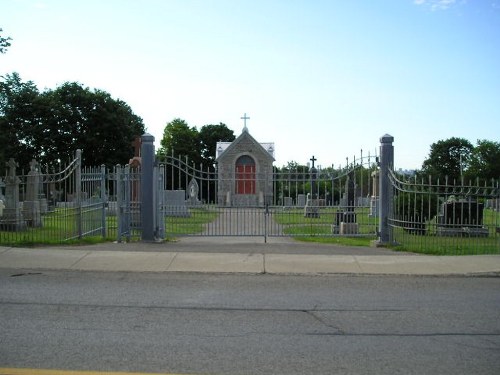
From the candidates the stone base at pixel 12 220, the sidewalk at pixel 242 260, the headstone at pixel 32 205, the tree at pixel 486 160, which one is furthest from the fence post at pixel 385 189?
the tree at pixel 486 160

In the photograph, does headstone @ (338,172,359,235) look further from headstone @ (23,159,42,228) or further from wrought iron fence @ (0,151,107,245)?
headstone @ (23,159,42,228)

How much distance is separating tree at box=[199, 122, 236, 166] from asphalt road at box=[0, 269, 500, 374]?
7634 cm

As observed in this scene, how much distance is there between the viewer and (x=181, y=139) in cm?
7956

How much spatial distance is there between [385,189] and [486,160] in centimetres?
9046

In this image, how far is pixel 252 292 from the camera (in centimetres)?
812

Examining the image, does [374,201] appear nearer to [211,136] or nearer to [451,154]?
[211,136]

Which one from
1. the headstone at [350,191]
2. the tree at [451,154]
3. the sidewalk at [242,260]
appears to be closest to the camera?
the sidewalk at [242,260]

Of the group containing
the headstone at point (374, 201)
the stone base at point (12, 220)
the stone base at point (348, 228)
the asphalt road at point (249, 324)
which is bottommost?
the asphalt road at point (249, 324)

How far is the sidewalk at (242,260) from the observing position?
1002 cm

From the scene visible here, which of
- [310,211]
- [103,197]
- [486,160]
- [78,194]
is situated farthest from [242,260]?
[486,160]

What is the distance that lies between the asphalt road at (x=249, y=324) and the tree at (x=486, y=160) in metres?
91.1

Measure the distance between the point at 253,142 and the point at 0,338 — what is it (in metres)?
38.3

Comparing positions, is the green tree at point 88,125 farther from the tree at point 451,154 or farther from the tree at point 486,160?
the tree at point 486,160

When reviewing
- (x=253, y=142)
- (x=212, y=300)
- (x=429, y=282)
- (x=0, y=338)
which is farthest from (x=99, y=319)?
(x=253, y=142)
